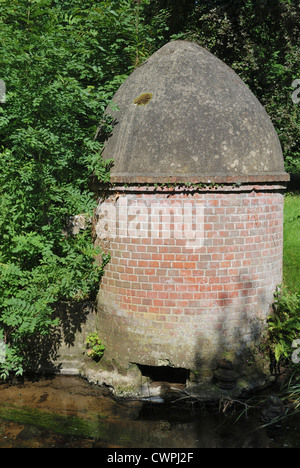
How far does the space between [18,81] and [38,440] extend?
4.53 m

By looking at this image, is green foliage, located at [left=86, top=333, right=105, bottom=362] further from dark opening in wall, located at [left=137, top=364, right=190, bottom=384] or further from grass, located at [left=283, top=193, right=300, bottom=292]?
grass, located at [left=283, top=193, right=300, bottom=292]

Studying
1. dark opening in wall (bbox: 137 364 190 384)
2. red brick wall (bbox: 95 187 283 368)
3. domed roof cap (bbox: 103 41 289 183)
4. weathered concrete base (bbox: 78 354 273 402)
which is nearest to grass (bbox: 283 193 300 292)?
red brick wall (bbox: 95 187 283 368)

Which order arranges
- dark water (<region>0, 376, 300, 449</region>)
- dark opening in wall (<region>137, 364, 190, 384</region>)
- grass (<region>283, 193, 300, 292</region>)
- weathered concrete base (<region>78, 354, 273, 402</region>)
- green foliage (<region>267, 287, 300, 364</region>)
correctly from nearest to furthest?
dark water (<region>0, 376, 300, 449</region>) < weathered concrete base (<region>78, 354, 273, 402</region>) < green foliage (<region>267, 287, 300, 364</region>) < dark opening in wall (<region>137, 364, 190, 384</region>) < grass (<region>283, 193, 300, 292</region>)

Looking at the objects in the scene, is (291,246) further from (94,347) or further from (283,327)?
(94,347)

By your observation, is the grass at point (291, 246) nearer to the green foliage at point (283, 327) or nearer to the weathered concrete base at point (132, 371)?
the green foliage at point (283, 327)

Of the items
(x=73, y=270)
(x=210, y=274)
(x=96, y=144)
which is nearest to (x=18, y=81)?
(x=96, y=144)

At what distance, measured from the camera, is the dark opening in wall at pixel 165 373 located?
20.1 ft

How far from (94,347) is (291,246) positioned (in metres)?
5.46

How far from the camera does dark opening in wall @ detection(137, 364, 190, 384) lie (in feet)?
20.1

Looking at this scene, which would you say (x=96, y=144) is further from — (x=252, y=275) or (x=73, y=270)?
(x=252, y=275)

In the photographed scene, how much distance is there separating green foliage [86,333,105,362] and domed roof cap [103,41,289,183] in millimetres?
2500

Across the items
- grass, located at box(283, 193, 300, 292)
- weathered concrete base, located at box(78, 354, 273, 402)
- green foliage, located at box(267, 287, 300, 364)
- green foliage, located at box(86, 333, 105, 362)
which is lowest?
weathered concrete base, located at box(78, 354, 273, 402)

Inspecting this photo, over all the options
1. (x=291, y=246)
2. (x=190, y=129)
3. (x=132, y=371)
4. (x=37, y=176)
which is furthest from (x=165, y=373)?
(x=291, y=246)
